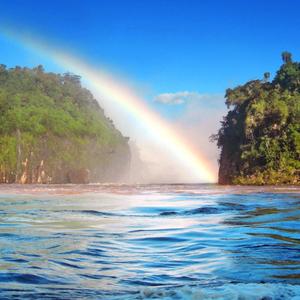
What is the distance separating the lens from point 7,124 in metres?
116

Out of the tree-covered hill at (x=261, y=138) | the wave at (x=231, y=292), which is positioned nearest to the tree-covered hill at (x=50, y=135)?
the tree-covered hill at (x=261, y=138)

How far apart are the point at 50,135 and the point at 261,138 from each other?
64.5 metres

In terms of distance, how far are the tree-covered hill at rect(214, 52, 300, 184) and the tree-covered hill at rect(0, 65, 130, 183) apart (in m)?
50.0

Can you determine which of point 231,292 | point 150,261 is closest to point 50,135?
point 150,261

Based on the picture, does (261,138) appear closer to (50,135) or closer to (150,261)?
(50,135)

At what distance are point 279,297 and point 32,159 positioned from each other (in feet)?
378

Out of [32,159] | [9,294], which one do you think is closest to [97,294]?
[9,294]

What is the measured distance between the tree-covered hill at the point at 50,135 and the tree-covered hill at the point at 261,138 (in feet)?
164

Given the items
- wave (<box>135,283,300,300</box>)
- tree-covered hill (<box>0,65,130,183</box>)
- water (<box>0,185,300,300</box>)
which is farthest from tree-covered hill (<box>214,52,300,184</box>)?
wave (<box>135,283,300,300</box>)

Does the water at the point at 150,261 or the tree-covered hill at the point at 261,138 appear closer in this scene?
the water at the point at 150,261

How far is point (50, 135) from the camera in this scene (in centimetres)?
12206

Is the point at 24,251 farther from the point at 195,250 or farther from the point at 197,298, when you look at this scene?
the point at 197,298

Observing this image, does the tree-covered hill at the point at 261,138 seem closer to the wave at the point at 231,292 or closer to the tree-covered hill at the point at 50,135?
the tree-covered hill at the point at 50,135

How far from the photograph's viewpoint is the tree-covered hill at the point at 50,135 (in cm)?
11488
